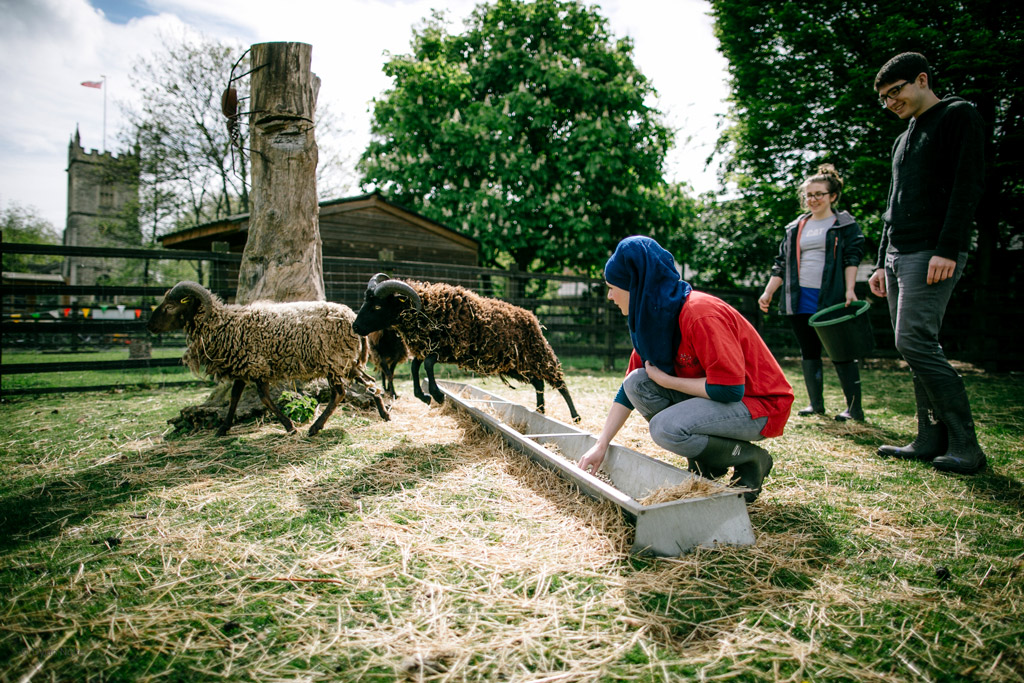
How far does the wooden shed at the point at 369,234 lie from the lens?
1209 cm

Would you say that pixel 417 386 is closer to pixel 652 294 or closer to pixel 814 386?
pixel 652 294

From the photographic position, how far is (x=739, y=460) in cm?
258

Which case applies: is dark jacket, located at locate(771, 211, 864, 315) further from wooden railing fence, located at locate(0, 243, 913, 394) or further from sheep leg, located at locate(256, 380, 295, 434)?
sheep leg, located at locate(256, 380, 295, 434)

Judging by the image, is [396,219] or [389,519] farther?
[396,219]

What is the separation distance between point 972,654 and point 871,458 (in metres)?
2.44

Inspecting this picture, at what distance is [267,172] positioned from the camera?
5.26 meters

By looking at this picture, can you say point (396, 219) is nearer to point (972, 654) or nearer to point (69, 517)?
point (69, 517)

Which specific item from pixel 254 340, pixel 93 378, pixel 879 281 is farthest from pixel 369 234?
pixel 879 281

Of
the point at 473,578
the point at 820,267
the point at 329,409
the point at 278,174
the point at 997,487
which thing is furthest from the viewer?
the point at 278,174

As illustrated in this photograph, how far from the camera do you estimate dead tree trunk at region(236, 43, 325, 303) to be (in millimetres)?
5199

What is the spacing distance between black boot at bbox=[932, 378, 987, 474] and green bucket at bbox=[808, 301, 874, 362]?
1.37 m

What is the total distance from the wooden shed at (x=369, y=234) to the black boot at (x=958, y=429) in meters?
9.86

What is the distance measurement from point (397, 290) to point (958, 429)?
4.15 metres

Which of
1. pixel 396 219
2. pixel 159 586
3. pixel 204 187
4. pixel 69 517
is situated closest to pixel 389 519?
pixel 159 586
